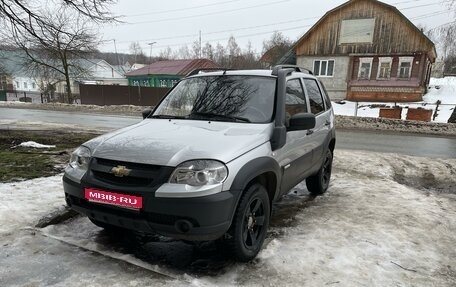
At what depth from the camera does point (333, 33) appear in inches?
1232

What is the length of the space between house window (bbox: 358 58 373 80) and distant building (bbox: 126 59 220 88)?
19.9 meters

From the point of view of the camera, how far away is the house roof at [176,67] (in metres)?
45.6

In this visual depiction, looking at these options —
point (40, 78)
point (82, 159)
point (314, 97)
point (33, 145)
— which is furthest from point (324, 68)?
point (40, 78)

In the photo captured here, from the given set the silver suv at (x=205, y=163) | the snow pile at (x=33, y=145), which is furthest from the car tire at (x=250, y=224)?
the snow pile at (x=33, y=145)

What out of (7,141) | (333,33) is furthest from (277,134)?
(333,33)

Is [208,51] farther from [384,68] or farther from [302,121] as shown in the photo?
[302,121]

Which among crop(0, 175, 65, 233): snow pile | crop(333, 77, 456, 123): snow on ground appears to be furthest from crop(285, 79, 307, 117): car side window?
crop(333, 77, 456, 123): snow on ground

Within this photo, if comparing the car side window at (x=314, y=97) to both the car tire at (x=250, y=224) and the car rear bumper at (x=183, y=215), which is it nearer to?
the car tire at (x=250, y=224)

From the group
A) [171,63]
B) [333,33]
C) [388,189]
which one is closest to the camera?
[388,189]

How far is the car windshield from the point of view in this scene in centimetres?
381

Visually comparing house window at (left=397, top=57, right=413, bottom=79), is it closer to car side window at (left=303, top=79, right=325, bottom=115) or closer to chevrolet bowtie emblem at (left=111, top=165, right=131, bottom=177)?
car side window at (left=303, top=79, right=325, bottom=115)

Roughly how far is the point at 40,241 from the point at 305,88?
11.8ft

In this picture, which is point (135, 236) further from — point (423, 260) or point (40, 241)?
point (423, 260)

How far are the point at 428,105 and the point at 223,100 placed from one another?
26383 mm
